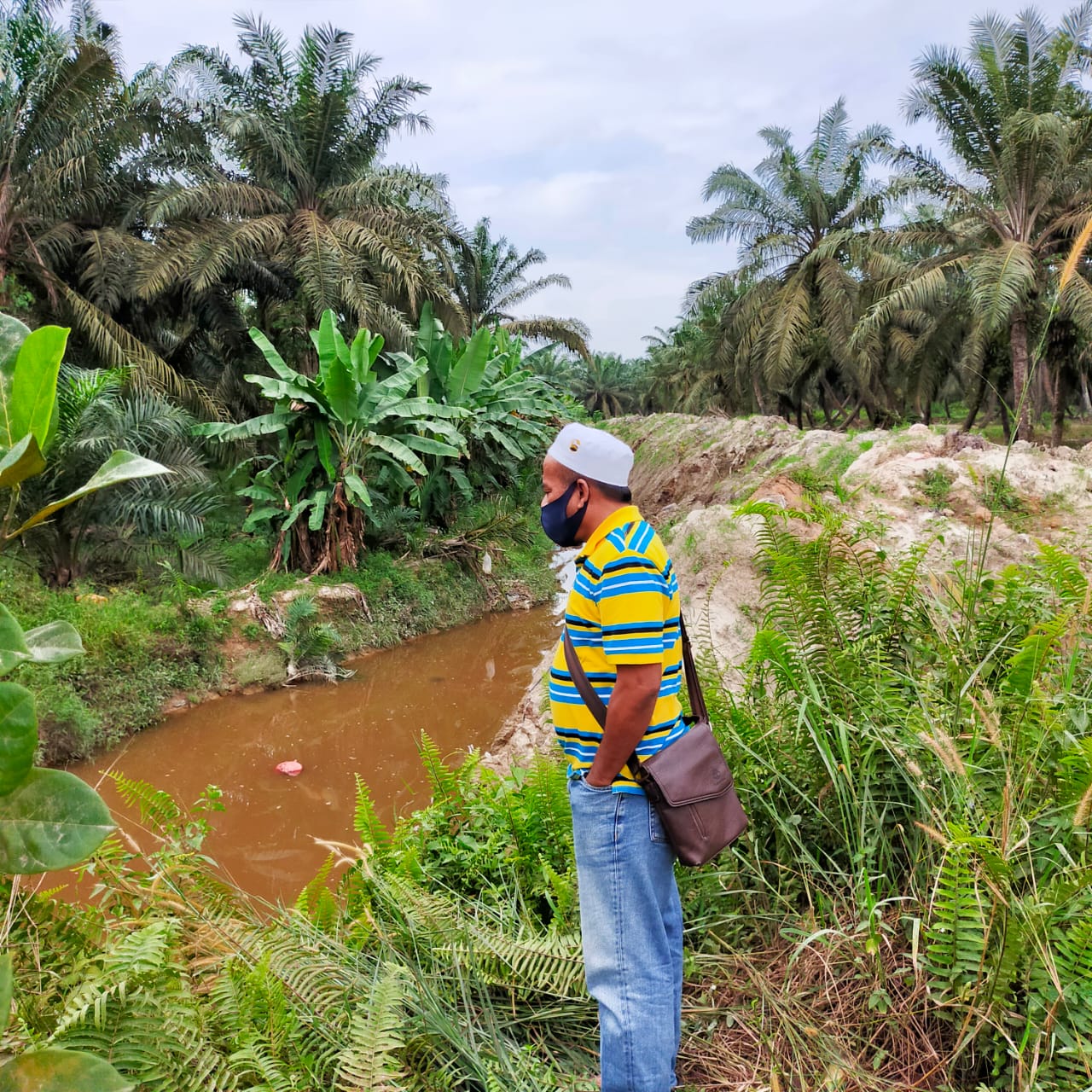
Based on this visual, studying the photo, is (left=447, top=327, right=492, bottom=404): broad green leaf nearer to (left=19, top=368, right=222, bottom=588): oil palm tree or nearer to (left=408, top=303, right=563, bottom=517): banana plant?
(left=408, top=303, right=563, bottom=517): banana plant

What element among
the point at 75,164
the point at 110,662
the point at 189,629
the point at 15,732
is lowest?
the point at 110,662

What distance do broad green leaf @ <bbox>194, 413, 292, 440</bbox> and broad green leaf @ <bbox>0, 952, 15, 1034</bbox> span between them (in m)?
10.1

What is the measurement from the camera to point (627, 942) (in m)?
1.85

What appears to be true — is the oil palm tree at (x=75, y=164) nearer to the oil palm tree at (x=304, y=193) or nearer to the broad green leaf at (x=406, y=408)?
the oil palm tree at (x=304, y=193)

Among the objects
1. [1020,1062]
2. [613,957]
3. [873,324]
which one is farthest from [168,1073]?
[873,324]

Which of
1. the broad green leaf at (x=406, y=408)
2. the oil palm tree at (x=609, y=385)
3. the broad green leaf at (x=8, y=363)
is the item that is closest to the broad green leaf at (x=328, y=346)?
the broad green leaf at (x=406, y=408)

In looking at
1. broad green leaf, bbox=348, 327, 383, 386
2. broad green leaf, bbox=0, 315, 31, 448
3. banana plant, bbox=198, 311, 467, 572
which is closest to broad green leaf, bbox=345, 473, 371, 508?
banana plant, bbox=198, 311, 467, 572

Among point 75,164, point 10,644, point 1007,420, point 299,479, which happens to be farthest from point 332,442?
point 1007,420

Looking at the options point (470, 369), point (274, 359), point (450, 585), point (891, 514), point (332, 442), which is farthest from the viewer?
point (470, 369)

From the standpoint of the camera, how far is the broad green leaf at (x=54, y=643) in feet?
3.28

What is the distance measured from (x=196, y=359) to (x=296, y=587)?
10024 mm

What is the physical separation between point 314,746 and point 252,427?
4720mm

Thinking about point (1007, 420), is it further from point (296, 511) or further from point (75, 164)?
point (75, 164)

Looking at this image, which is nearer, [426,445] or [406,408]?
[406,408]
